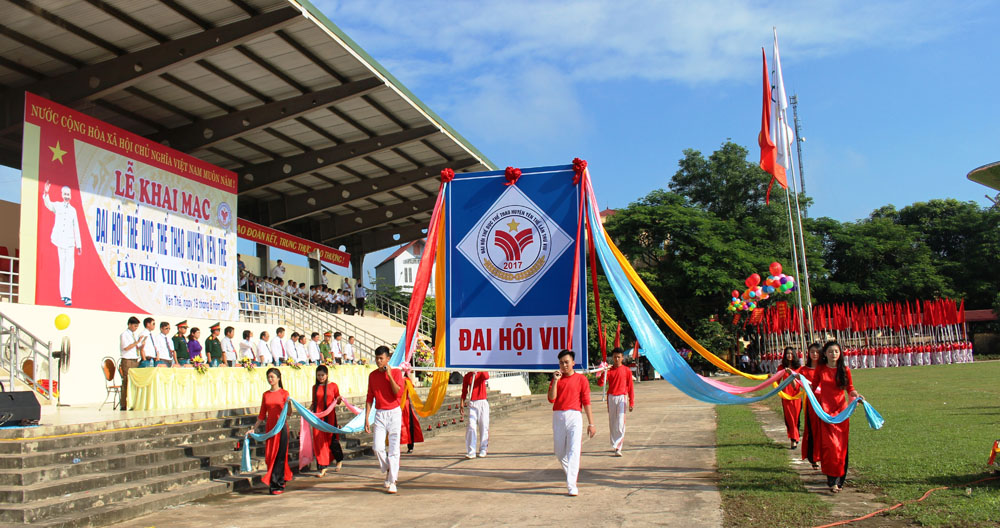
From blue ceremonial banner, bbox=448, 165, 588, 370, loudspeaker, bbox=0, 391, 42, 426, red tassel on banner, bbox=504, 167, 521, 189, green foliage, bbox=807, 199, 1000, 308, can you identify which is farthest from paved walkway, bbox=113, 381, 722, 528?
green foliage, bbox=807, 199, 1000, 308

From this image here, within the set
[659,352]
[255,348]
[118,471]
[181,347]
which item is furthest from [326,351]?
[659,352]

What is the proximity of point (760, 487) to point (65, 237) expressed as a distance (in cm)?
1388

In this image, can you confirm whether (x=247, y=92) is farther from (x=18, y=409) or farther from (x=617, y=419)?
(x=617, y=419)

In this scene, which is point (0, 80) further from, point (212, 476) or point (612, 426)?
point (612, 426)

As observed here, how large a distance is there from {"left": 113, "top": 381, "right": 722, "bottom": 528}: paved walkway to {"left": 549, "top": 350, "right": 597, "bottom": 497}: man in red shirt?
340 millimetres

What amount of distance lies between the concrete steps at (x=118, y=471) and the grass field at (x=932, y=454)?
21.0 feet

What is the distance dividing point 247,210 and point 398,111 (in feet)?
32.2

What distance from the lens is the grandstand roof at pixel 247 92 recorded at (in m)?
14.8

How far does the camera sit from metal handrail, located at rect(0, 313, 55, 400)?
35.5 feet

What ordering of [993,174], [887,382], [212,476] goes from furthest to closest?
[887,382]
[212,476]
[993,174]

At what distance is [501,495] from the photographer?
26.5 ft

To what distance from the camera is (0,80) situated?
645 inches

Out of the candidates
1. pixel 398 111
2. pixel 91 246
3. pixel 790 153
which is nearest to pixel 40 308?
pixel 91 246

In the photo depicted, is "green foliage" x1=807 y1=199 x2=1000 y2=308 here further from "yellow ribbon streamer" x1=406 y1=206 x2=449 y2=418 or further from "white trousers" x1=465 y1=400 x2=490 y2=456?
"yellow ribbon streamer" x1=406 y1=206 x2=449 y2=418
